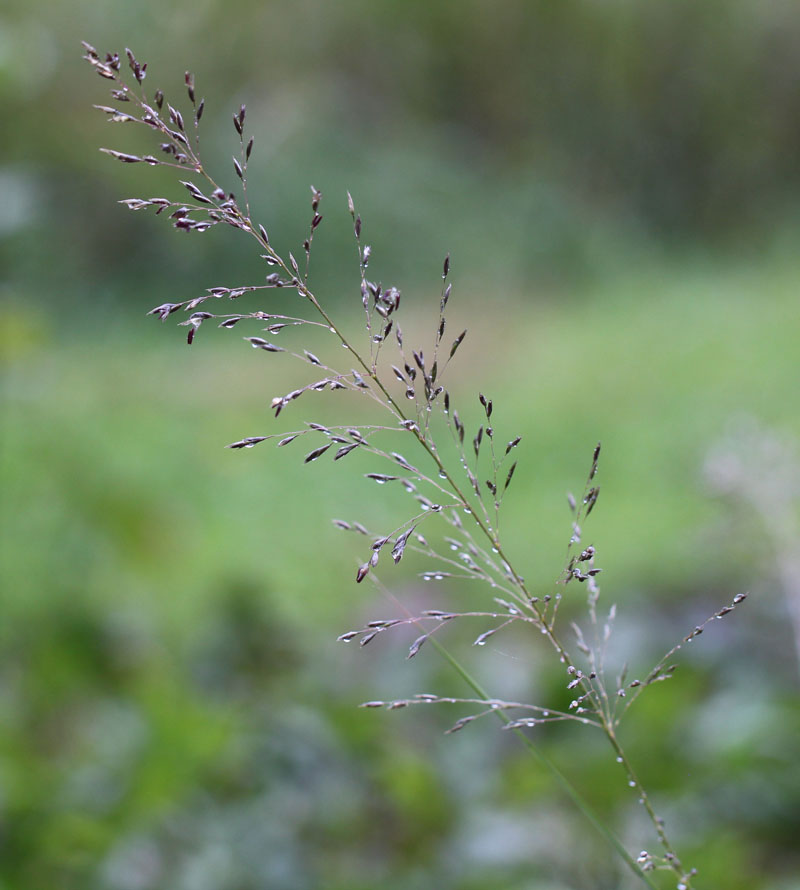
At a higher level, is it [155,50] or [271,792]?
[155,50]

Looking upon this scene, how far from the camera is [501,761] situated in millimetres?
1418

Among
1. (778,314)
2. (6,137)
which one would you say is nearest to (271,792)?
(6,137)

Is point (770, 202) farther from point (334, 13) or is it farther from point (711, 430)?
point (711, 430)

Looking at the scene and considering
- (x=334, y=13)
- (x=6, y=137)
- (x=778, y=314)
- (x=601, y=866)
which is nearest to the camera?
(x=601, y=866)

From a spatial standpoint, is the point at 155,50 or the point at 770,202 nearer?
the point at 155,50

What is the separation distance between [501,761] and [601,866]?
1.52ft

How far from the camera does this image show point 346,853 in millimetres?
1152

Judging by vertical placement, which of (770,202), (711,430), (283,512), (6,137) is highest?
(770,202)

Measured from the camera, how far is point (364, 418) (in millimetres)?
5090

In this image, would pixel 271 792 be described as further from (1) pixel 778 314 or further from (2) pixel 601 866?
(1) pixel 778 314

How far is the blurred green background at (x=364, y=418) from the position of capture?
1.14 m

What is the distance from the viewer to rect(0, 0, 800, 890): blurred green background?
3.74 feet

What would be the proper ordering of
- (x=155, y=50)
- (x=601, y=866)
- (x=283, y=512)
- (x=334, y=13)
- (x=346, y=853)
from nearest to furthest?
(x=601, y=866) → (x=346, y=853) → (x=283, y=512) → (x=155, y=50) → (x=334, y=13)

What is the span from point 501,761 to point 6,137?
1.85 metres
